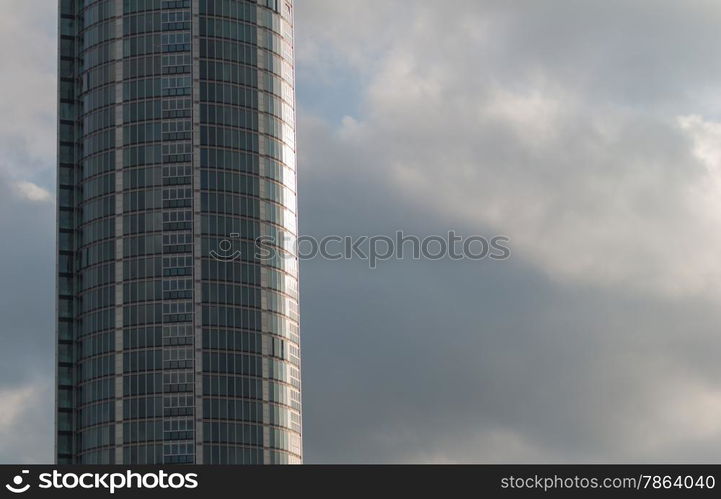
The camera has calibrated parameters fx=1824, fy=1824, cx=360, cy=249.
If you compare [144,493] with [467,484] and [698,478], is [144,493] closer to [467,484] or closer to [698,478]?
[467,484]

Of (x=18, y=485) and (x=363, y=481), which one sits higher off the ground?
(x=18, y=485)

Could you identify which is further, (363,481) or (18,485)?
(18,485)

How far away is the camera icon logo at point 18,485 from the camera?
477ft

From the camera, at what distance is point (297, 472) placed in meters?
145

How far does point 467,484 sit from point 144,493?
25863 millimetres

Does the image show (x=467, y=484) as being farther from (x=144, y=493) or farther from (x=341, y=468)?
(x=144, y=493)

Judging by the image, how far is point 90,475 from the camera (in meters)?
147

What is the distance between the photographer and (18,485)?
478 feet

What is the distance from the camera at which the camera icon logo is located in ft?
477

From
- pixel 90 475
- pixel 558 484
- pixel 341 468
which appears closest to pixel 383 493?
pixel 341 468

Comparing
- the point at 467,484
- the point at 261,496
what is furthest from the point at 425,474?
the point at 261,496

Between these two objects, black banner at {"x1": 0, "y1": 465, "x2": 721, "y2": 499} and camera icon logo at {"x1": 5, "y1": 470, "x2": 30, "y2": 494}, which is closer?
black banner at {"x1": 0, "y1": 465, "x2": 721, "y2": 499}

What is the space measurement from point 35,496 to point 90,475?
4.83m

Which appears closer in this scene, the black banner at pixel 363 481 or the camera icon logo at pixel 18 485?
the black banner at pixel 363 481
